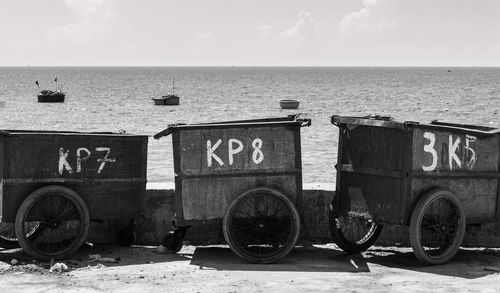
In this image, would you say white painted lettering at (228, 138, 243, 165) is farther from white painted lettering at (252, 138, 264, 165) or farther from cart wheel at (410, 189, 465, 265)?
cart wheel at (410, 189, 465, 265)

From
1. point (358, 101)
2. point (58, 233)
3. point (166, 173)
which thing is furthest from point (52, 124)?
point (58, 233)

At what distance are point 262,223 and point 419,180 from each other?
5.06 feet

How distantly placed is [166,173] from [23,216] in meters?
16.0

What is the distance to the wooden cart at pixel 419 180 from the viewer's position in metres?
7.58

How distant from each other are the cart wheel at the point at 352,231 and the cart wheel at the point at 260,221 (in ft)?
1.89

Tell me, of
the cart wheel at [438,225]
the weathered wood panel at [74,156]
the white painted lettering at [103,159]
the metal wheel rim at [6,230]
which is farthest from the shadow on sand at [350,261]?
the metal wheel rim at [6,230]

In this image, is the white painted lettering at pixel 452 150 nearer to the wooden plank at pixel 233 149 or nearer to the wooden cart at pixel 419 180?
the wooden cart at pixel 419 180

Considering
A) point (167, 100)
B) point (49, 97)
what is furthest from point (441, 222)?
point (49, 97)

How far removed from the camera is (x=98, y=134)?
8.04 m

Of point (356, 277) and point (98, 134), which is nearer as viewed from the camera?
point (356, 277)

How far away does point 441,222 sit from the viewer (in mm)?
7910

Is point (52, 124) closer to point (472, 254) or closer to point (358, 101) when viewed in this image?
point (358, 101)

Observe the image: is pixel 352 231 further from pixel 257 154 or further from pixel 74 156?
pixel 74 156

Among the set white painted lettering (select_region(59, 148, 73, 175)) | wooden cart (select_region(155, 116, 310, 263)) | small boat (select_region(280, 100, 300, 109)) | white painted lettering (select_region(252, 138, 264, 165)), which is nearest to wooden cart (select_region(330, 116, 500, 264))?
wooden cart (select_region(155, 116, 310, 263))
